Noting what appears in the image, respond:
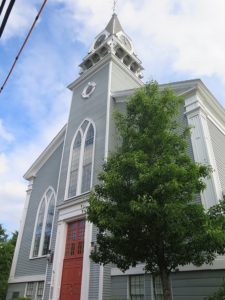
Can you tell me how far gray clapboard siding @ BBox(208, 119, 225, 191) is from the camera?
1211 centimetres

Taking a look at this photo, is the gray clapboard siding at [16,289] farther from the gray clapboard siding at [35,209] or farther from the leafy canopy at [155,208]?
the leafy canopy at [155,208]

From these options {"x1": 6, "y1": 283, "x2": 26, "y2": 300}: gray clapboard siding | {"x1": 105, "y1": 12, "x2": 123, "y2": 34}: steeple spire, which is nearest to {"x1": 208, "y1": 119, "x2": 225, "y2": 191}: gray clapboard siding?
{"x1": 6, "y1": 283, "x2": 26, "y2": 300}: gray clapboard siding

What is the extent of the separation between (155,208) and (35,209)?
13.7 metres

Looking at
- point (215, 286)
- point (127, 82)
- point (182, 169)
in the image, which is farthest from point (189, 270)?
point (127, 82)

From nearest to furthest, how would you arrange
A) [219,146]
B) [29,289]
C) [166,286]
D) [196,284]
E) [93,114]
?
[166,286] < [196,284] < [219,146] < [29,289] < [93,114]

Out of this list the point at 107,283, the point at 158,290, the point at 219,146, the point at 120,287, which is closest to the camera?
the point at 158,290

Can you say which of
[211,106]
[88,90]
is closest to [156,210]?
[211,106]

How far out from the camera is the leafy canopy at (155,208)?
23.5 feet

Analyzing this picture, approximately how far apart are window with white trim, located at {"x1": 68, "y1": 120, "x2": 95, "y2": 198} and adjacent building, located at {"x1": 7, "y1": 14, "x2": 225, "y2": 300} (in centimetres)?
6

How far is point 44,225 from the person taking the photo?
17.5 metres

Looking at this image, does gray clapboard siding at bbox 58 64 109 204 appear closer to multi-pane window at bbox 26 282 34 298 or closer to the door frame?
the door frame

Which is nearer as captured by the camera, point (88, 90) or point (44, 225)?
point (44, 225)

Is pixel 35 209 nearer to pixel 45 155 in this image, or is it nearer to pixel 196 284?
pixel 45 155

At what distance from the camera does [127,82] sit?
19625 mm
